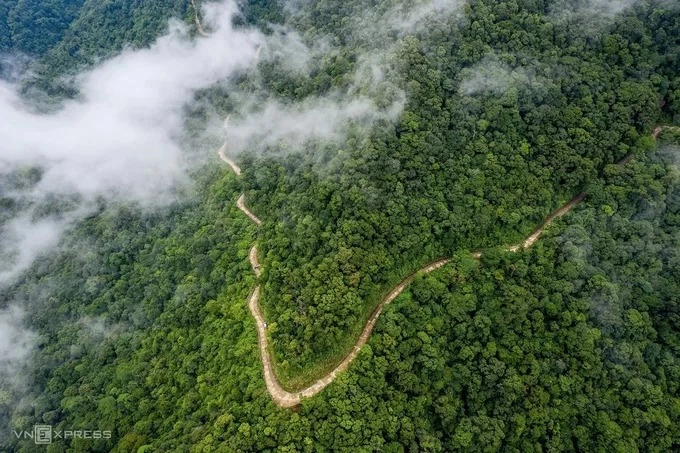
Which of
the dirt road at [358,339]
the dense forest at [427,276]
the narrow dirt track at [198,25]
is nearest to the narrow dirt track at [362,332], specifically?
the dirt road at [358,339]

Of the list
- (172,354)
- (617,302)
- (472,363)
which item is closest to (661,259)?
(617,302)

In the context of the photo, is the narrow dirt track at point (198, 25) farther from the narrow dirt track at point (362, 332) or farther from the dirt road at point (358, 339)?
the dirt road at point (358, 339)

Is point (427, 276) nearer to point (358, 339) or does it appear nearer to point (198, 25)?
point (358, 339)

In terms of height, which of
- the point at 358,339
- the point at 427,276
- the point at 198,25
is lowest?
the point at 358,339

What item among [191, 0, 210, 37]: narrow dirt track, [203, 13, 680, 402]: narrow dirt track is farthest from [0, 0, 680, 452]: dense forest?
[191, 0, 210, 37]: narrow dirt track

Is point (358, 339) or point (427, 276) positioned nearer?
point (358, 339)

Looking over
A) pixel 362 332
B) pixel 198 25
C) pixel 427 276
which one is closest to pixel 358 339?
pixel 362 332

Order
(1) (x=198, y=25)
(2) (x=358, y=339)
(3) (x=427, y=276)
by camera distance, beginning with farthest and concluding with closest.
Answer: (1) (x=198, y=25) → (3) (x=427, y=276) → (2) (x=358, y=339)
